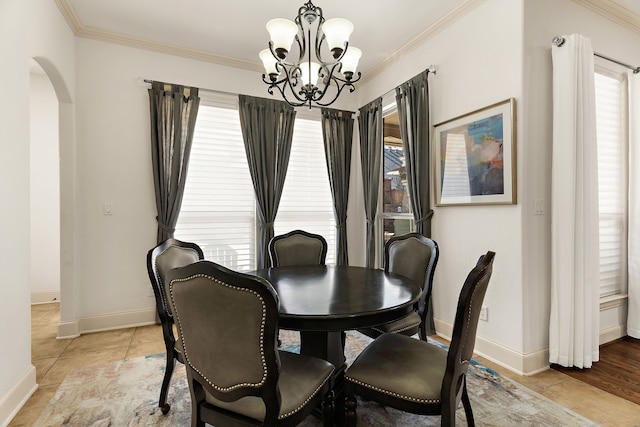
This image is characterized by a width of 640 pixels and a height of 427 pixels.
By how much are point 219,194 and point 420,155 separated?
2221 millimetres

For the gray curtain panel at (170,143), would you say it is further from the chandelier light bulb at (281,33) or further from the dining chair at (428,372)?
the dining chair at (428,372)

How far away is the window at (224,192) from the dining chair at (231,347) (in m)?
2.49

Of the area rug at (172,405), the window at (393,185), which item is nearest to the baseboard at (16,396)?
the area rug at (172,405)

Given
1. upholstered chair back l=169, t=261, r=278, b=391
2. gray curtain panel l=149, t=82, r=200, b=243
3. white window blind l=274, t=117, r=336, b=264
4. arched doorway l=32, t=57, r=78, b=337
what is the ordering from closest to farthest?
upholstered chair back l=169, t=261, r=278, b=391 → arched doorway l=32, t=57, r=78, b=337 → gray curtain panel l=149, t=82, r=200, b=243 → white window blind l=274, t=117, r=336, b=264

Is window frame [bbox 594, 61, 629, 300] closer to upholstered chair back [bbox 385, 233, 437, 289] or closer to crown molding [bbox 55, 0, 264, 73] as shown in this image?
upholstered chair back [bbox 385, 233, 437, 289]

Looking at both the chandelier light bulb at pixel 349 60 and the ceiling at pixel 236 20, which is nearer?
the chandelier light bulb at pixel 349 60

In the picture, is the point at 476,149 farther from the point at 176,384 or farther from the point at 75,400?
the point at 75,400

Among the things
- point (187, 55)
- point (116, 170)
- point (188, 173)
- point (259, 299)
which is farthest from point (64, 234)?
point (259, 299)

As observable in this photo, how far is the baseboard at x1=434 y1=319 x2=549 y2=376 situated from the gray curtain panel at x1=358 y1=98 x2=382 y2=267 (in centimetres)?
159

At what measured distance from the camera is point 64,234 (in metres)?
3.01

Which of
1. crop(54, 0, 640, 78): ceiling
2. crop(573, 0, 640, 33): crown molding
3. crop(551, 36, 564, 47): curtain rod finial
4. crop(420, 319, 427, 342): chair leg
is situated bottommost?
crop(420, 319, 427, 342): chair leg

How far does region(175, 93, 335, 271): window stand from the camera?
3568mm

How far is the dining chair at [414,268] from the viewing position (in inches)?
83.4

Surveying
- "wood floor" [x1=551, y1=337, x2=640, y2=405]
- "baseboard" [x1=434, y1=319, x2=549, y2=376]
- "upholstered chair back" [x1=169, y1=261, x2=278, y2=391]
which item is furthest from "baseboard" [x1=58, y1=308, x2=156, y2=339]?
"wood floor" [x1=551, y1=337, x2=640, y2=405]
